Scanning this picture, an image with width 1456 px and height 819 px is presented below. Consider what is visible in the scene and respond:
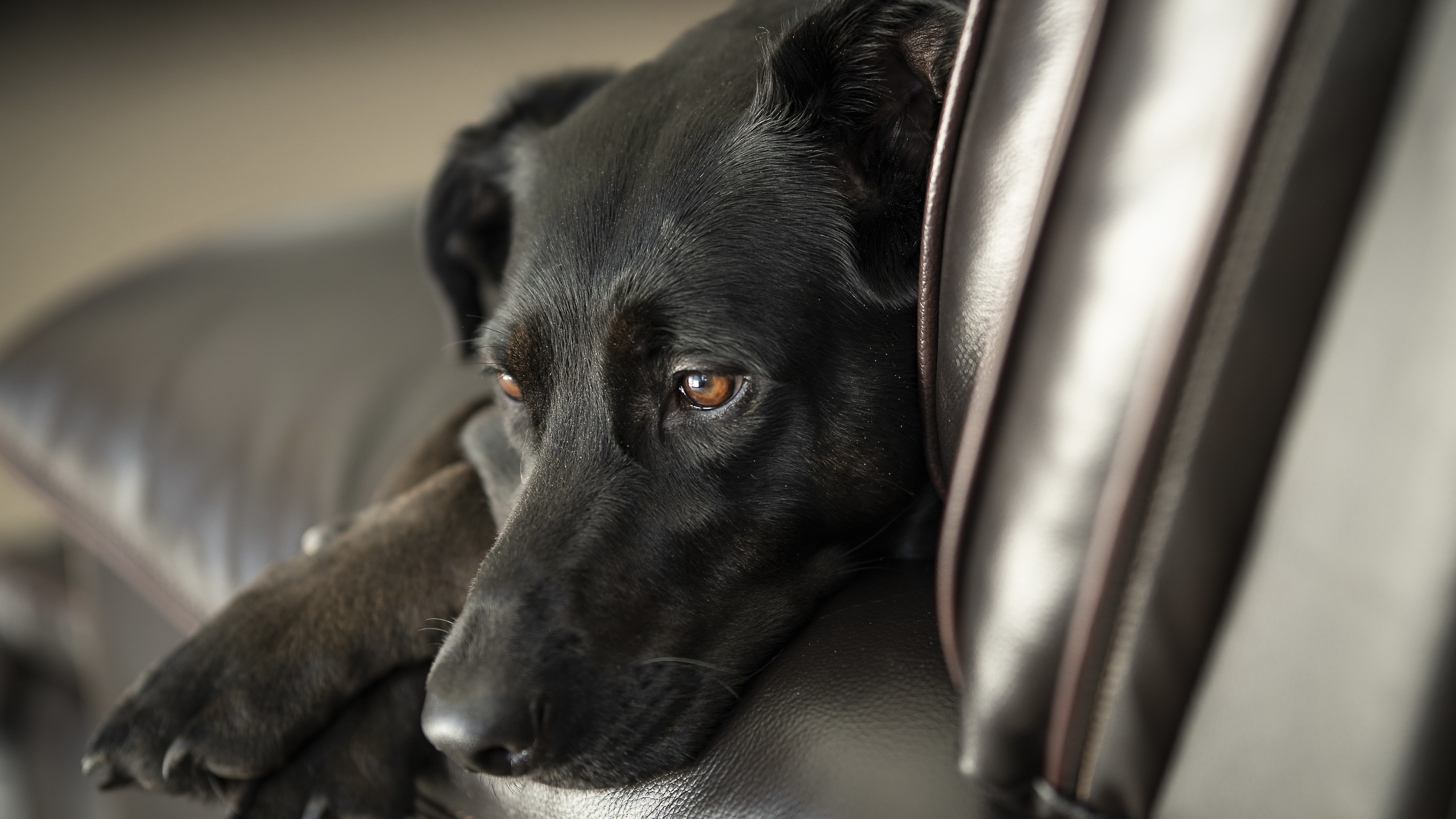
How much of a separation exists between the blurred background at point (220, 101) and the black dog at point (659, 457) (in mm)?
3793

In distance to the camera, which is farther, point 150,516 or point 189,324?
point 189,324

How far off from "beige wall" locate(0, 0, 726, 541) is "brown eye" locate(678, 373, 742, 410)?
398 cm

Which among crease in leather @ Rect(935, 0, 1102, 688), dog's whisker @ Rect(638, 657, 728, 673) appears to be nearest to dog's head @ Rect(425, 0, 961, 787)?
dog's whisker @ Rect(638, 657, 728, 673)

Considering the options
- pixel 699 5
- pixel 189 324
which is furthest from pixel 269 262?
pixel 699 5

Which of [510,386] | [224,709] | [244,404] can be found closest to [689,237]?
[510,386]

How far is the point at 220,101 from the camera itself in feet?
16.8

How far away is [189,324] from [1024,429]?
197 cm

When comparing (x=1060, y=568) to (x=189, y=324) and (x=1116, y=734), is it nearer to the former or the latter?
(x=1116, y=734)

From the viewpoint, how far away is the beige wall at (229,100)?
4.78m

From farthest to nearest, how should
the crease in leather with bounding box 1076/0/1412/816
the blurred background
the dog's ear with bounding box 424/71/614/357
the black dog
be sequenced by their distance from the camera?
the blurred background
the dog's ear with bounding box 424/71/614/357
the black dog
the crease in leather with bounding box 1076/0/1412/816

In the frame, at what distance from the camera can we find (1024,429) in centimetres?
70

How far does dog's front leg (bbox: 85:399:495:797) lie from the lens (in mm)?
1049

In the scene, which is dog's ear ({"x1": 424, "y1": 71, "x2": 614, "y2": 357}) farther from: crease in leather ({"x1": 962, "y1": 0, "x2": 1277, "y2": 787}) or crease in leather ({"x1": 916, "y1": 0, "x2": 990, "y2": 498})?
crease in leather ({"x1": 962, "y1": 0, "x2": 1277, "y2": 787})

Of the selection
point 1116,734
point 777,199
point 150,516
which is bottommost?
point 150,516
